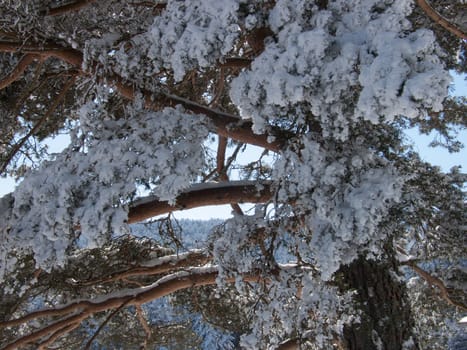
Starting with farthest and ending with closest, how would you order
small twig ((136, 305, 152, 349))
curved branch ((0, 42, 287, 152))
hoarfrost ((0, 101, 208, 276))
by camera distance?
small twig ((136, 305, 152, 349)), curved branch ((0, 42, 287, 152)), hoarfrost ((0, 101, 208, 276))

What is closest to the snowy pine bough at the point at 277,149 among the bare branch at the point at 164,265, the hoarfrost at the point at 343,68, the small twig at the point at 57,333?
the hoarfrost at the point at 343,68

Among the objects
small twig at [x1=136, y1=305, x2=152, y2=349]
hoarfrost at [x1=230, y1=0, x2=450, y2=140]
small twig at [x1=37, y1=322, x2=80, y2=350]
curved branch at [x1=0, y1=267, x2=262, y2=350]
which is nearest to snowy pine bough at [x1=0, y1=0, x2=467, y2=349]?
hoarfrost at [x1=230, y1=0, x2=450, y2=140]

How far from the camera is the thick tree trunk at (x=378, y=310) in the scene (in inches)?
151

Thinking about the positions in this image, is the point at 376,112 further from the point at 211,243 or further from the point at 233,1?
the point at 211,243

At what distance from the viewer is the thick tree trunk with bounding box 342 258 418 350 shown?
3.83 meters

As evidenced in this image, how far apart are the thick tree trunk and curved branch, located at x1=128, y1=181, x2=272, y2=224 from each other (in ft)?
3.39

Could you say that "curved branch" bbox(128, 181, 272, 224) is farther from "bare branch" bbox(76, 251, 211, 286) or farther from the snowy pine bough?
"bare branch" bbox(76, 251, 211, 286)

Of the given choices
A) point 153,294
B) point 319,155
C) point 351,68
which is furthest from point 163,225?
point 351,68

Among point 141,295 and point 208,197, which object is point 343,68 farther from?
point 141,295

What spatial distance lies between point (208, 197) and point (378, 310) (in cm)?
168

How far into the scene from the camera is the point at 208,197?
156 inches

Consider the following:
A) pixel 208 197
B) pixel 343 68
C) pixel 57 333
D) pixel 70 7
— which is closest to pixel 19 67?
pixel 70 7

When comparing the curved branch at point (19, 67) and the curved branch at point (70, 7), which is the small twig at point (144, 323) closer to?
the curved branch at point (19, 67)

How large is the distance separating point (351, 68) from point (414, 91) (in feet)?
1.37
